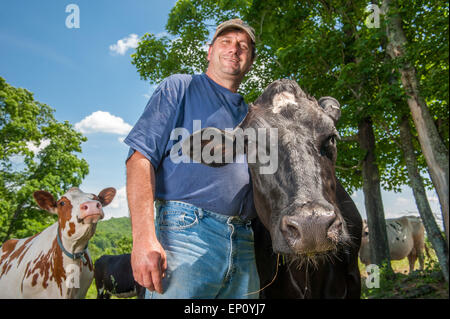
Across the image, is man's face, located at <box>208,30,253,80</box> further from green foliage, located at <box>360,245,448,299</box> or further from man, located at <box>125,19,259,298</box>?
green foliage, located at <box>360,245,448,299</box>

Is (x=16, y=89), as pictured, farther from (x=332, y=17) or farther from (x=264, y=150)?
(x=264, y=150)

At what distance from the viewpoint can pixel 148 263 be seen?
1.66 metres

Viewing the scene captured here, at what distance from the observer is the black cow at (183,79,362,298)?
5.55 ft

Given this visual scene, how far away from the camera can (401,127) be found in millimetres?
9820

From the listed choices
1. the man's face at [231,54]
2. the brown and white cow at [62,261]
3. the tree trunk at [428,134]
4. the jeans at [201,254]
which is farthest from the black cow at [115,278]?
the tree trunk at [428,134]

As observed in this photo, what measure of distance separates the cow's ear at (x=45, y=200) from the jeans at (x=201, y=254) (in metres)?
4.46

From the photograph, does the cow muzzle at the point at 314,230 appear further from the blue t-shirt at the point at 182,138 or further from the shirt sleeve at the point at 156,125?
the shirt sleeve at the point at 156,125

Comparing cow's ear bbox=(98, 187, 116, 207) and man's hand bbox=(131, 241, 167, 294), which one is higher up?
cow's ear bbox=(98, 187, 116, 207)

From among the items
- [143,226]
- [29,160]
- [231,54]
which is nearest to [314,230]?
[143,226]

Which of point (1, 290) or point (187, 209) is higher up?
point (187, 209)

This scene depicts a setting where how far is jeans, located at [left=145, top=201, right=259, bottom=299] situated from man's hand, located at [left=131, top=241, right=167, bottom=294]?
14 cm

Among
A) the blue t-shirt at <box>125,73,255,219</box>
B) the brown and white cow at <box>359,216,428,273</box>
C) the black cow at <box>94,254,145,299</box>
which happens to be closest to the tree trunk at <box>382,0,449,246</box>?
the brown and white cow at <box>359,216,428,273</box>
